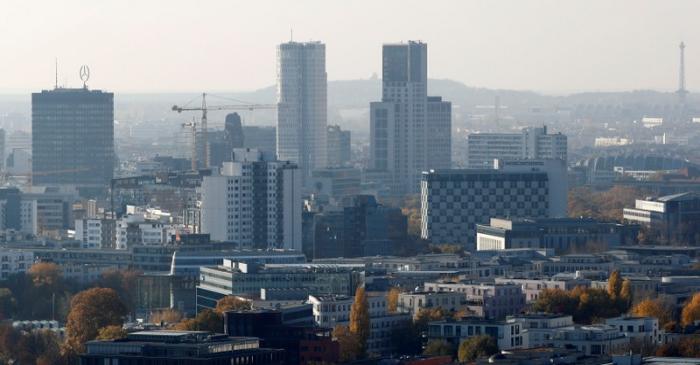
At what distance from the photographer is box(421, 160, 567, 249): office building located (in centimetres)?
9806

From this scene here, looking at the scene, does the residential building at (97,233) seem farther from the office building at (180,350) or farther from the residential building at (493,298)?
the office building at (180,350)

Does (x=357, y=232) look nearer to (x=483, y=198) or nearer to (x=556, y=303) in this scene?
(x=483, y=198)

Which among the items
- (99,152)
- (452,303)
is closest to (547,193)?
(452,303)

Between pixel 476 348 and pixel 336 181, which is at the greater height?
pixel 336 181

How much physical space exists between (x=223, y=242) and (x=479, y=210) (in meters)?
16.6

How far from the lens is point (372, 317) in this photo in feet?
208

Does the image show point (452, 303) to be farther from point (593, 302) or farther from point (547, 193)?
point (547, 193)

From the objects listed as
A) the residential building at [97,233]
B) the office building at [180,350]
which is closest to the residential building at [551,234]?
the residential building at [97,233]

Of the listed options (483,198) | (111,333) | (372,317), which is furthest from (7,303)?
(483,198)

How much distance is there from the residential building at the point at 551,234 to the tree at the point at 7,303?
61.4 feet

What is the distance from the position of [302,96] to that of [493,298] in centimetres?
9220

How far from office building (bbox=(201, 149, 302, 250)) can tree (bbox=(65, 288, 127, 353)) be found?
17687mm

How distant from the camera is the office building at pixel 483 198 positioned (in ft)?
322

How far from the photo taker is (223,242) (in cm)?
8344
